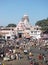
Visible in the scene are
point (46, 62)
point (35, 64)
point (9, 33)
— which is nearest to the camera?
point (35, 64)

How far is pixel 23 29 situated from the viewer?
6412 cm

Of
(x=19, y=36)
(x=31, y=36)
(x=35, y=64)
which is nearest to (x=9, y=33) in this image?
(x=19, y=36)

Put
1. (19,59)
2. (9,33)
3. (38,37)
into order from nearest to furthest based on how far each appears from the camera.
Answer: (19,59) → (38,37) → (9,33)

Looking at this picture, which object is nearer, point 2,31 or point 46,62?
point 46,62

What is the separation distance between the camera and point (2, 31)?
2542 inches

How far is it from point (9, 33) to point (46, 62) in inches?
1443

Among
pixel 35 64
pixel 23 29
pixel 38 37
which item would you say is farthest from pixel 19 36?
pixel 35 64

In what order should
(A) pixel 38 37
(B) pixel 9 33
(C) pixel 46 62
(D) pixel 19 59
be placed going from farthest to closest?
(B) pixel 9 33 → (A) pixel 38 37 → (D) pixel 19 59 → (C) pixel 46 62

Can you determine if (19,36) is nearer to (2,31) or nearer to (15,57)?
(2,31)

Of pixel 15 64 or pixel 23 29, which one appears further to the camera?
pixel 23 29

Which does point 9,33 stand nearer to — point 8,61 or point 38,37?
point 38,37

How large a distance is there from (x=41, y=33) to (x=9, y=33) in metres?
9.22

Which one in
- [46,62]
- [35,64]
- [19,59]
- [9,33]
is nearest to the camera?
[35,64]

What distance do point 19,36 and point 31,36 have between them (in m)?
4.95
